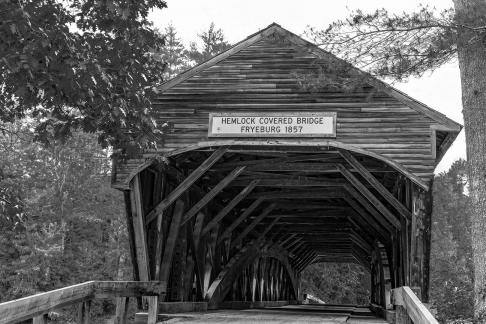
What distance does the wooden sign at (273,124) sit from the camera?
33.6 ft

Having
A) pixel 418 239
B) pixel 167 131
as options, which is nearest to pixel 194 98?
pixel 167 131

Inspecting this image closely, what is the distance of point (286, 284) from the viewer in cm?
2683

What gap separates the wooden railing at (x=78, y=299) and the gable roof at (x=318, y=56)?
3012mm

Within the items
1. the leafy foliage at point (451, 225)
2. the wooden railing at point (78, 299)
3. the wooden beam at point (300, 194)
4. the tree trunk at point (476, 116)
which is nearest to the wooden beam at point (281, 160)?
the wooden beam at point (300, 194)

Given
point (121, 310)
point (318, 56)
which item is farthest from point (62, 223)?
point (121, 310)

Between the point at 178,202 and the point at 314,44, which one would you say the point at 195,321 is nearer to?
the point at 178,202

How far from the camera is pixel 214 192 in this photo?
37.1ft

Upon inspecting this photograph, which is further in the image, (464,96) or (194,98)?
(194,98)

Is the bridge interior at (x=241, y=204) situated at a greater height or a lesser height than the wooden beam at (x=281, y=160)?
lesser

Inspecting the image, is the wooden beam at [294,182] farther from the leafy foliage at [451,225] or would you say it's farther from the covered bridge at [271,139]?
the leafy foliage at [451,225]

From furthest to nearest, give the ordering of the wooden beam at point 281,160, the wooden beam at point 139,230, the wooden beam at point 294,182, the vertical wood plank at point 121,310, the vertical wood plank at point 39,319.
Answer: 1. the wooden beam at point 294,182
2. the wooden beam at point 281,160
3. the wooden beam at point 139,230
4. the vertical wood plank at point 121,310
5. the vertical wood plank at point 39,319

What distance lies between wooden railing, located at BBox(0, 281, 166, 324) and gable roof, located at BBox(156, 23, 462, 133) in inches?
119

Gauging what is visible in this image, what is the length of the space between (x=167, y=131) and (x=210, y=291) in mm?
4130

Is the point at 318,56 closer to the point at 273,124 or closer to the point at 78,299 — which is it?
the point at 273,124
